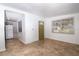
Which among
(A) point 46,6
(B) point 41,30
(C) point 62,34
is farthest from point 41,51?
(B) point 41,30

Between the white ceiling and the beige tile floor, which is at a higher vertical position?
the white ceiling

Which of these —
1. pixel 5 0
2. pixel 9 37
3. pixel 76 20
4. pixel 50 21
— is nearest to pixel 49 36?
pixel 50 21

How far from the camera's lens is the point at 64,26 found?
13.7ft

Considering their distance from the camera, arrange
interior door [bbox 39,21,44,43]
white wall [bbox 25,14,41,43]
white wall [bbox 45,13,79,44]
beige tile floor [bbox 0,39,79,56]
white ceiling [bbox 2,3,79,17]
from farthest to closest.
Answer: interior door [bbox 39,21,44,43] < white wall [bbox 25,14,41,43] < white wall [bbox 45,13,79,44] < white ceiling [bbox 2,3,79,17] < beige tile floor [bbox 0,39,79,56]

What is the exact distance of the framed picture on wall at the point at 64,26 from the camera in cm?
390

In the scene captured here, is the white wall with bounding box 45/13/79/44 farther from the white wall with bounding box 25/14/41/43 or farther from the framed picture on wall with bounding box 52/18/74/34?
the white wall with bounding box 25/14/41/43

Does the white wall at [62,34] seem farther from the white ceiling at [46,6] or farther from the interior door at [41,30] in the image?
the white ceiling at [46,6]

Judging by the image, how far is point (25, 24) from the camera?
12.4 ft

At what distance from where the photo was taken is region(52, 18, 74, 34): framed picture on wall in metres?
3.90

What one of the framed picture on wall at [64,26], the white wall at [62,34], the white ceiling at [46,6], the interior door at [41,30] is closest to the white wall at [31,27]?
the interior door at [41,30]

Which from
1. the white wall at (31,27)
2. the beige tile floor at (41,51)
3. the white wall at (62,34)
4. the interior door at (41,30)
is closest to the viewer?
the beige tile floor at (41,51)

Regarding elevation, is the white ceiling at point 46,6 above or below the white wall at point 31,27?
above

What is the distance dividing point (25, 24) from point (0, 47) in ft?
5.65

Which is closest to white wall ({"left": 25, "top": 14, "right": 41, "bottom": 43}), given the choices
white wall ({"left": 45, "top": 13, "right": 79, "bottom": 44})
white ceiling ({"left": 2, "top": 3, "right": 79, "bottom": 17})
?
white ceiling ({"left": 2, "top": 3, "right": 79, "bottom": 17})
